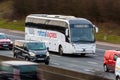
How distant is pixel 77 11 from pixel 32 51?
36117 mm

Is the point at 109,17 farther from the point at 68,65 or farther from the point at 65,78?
the point at 65,78

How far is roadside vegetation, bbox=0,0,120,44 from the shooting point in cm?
6476

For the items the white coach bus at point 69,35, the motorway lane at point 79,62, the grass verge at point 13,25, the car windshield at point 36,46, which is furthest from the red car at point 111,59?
the grass verge at point 13,25

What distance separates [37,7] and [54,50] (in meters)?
35.1

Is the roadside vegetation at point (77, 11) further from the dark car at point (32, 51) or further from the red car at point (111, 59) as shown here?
the red car at point (111, 59)

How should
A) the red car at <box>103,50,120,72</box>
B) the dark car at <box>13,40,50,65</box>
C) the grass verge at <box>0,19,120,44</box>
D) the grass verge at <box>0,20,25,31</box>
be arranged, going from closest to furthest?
1. the red car at <box>103,50,120,72</box>
2. the dark car at <box>13,40,50,65</box>
3. the grass verge at <box>0,19,120,44</box>
4. the grass verge at <box>0,20,25,31</box>

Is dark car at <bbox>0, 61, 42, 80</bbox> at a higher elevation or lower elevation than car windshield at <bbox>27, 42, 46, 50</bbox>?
lower

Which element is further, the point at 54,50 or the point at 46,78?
the point at 54,50

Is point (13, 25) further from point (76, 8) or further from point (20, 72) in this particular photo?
point (20, 72)

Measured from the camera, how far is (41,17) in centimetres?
5116

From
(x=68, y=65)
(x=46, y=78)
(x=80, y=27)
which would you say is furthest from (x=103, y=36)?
(x=46, y=78)

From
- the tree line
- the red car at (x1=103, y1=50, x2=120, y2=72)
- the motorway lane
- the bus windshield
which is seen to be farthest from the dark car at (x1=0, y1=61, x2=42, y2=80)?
the tree line

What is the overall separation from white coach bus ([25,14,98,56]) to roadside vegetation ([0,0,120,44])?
34.0 ft

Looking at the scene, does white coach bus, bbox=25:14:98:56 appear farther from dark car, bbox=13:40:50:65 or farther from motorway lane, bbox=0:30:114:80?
dark car, bbox=13:40:50:65
